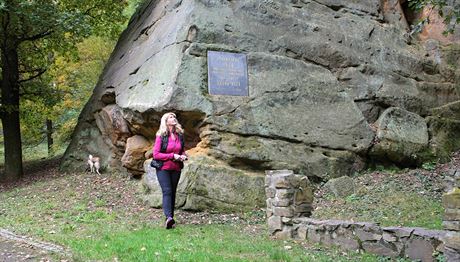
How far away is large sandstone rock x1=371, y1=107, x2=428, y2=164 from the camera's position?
13125mm

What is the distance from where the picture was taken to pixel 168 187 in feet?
27.7

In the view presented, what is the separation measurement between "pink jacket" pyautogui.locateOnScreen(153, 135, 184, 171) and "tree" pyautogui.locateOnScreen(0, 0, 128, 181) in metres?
7.48

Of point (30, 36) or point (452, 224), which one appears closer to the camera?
point (452, 224)

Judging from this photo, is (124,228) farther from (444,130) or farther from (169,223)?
(444,130)

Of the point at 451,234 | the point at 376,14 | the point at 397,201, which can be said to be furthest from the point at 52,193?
the point at 376,14

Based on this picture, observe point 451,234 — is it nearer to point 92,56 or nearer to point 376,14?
point 376,14

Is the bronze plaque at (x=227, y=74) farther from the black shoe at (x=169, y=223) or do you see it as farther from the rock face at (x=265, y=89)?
the black shoe at (x=169, y=223)

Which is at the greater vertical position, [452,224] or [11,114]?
[11,114]

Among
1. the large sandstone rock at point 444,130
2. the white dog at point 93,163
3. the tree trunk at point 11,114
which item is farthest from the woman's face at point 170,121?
the tree trunk at point 11,114

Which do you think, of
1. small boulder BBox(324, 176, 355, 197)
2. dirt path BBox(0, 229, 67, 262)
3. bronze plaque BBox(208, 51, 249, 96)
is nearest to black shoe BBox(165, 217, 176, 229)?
dirt path BBox(0, 229, 67, 262)

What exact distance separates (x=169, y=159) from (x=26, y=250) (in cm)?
295

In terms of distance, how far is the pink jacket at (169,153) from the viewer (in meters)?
8.41

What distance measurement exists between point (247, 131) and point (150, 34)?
5.49m

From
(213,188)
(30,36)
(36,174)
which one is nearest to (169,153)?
(213,188)
